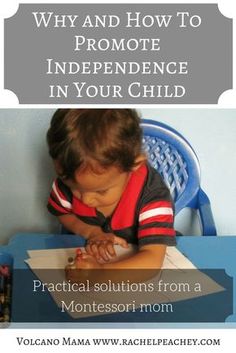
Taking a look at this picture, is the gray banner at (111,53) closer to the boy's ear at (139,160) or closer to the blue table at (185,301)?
the boy's ear at (139,160)

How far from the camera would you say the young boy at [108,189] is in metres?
0.58

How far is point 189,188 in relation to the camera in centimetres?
72

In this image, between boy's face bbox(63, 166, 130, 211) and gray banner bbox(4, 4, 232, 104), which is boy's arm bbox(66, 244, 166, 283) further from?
gray banner bbox(4, 4, 232, 104)

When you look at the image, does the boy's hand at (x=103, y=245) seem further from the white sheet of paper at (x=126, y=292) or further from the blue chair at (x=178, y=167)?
the blue chair at (x=178, y=167)

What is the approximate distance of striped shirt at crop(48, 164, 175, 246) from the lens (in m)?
0.64

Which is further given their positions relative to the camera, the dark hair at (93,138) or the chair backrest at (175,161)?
the chair backrest at (175,161)

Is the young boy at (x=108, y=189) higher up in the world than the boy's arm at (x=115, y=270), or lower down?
higher up

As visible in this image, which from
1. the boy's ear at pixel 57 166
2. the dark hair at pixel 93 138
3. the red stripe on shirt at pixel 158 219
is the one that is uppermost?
the dark hair at pixel 93 138

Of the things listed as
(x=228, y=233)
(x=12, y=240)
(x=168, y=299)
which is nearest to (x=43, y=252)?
(x=12, y=240)

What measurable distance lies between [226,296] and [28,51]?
382mm

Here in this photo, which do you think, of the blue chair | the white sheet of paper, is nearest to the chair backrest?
the blue chair

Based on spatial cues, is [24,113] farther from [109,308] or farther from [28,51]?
[109,308]

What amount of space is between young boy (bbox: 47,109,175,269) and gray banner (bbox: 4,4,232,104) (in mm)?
34

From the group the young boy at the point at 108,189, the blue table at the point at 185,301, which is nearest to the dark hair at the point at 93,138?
the young boy at the point at 108,189
